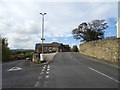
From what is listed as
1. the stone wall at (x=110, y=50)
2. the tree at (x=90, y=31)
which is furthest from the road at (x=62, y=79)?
the tree at (x=90, y=31)

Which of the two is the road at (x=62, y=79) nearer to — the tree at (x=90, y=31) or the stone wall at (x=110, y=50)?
the stone wall at (x=110, y=50)

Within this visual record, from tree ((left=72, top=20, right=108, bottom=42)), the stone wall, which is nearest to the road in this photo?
the stone wall

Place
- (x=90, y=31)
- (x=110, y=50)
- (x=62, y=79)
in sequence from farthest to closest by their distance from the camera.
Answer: (x=90, y=31) < (x=110, y=50) < (x=62, y=79)

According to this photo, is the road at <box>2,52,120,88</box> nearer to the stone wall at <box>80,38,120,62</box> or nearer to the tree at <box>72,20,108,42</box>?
the stone wall at <box>80,38,120,62</box>

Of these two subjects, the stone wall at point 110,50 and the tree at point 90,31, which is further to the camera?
the tree at point 90,31

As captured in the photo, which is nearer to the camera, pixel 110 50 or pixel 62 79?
pixel 62 79

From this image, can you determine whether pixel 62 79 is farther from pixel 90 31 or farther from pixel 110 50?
pixel 90 31

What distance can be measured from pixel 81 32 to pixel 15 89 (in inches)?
2540

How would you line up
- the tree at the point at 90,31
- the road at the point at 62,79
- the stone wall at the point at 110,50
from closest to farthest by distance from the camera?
1. the road at the point at 62,79
2. the stone wall at the point at 110,50
3. the tree at the point at 90,31

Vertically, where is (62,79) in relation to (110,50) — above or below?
below

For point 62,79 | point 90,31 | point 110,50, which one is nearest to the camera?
point 62,79

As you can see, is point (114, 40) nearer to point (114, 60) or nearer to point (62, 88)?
point (114, 60)

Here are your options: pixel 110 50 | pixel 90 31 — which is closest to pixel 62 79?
pixel 110 50

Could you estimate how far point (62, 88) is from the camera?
711cm
